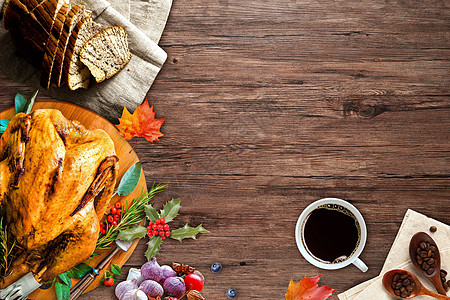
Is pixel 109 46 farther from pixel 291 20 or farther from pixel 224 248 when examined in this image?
pixel 224 248

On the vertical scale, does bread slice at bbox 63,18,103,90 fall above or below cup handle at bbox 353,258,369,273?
above

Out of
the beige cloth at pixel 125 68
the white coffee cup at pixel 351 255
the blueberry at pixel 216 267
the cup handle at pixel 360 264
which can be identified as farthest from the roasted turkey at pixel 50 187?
the cup handle at pixel 360 264

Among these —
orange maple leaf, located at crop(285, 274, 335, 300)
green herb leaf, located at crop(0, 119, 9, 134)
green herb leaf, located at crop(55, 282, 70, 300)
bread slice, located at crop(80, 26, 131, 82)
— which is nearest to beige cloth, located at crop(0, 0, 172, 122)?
bread slice, located at crop(80, 26, 131, 82)

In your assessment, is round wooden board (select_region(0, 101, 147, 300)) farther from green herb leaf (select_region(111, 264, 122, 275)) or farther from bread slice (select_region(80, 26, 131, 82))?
bread slice (select_region(80, 26, 131, 82))

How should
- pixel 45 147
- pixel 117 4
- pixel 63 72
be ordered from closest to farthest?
pixel 45 147 < pixel 63 72 < pixel 117 4

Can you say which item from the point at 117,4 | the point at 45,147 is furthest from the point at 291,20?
the point at 45,147

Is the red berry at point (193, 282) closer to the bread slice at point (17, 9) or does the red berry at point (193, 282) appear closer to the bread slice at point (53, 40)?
the bread slice at point (53, 40)
